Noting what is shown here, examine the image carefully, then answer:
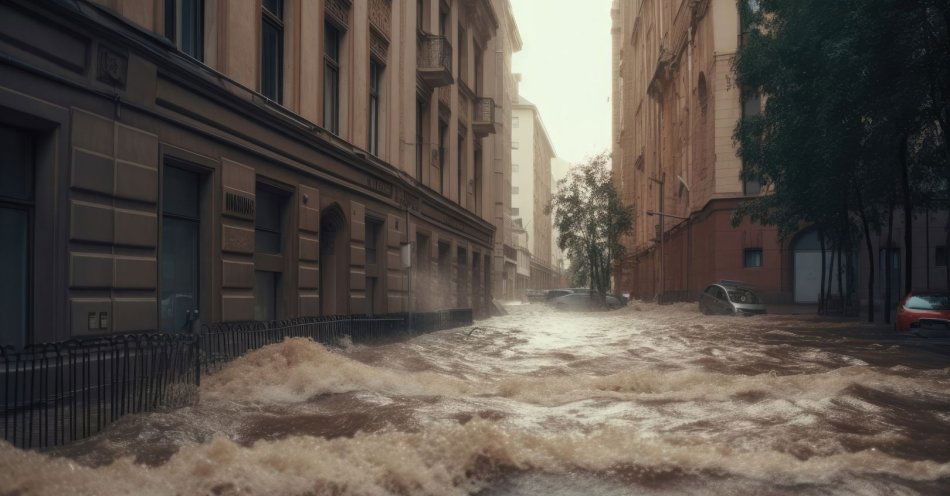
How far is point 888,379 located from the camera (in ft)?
40.2

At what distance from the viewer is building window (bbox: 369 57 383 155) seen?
875 inches

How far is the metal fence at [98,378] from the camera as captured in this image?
6.66m

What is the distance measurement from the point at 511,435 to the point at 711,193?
1439 inches

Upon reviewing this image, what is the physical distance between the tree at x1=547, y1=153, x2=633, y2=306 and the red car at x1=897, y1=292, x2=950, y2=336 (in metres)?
38.9

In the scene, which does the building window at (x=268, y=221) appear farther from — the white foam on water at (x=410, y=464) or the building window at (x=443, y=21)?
the building window at (x=443, y=21)

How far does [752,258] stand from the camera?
40281mm

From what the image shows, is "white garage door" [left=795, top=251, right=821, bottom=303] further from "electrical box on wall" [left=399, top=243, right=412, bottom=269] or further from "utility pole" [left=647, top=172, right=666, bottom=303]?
"electrical box on wall" [left=399, top=243, right=412, bottom=269]

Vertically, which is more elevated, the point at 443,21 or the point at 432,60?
the point at 443,21

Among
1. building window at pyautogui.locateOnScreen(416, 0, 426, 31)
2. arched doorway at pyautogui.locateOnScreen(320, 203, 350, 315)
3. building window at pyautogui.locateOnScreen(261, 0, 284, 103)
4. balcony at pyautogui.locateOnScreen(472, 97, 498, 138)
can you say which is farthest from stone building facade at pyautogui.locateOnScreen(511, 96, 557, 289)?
building window at pyautogui.locateOnScreen(261, 0, 284, 103)

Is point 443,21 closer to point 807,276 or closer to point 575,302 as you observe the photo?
point 807,276

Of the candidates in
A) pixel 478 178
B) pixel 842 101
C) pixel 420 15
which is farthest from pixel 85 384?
pixel 478 178

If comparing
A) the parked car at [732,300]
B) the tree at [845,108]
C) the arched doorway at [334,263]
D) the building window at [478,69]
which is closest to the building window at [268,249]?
the arched doorway at [334,263]

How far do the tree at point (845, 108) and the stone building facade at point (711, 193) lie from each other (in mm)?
2774

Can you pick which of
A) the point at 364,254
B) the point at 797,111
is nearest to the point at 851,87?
the point at 797,111
